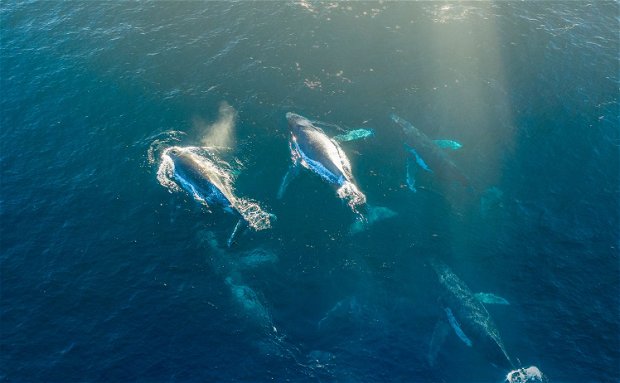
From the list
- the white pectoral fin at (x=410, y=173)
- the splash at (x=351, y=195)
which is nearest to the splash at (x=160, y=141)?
the splash at (x=351, y=195)

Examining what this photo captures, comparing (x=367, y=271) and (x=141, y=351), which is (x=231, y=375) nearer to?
(x=141, y=351)

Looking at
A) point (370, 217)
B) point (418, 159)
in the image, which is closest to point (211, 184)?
point (370, 217)

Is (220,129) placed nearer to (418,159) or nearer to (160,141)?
(160,141)

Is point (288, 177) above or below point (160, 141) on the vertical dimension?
below

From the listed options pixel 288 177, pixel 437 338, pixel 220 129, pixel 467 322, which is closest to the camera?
pixel 437 338

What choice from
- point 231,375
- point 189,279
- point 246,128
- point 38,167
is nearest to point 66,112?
point 38,167

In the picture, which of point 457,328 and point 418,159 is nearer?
point 457,328

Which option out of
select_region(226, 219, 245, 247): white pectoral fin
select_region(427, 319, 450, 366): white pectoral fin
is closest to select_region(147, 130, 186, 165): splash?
select_region(226, 219, 245, 247): white pectoral fin

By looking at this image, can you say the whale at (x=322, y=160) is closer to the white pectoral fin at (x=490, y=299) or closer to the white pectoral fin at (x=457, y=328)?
the white pectoral fin at (x=457, y=328)
